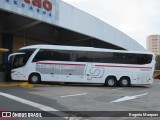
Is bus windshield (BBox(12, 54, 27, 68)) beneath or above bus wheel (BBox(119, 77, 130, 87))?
above

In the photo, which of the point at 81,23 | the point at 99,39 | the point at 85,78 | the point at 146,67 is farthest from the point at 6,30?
the point at 146,67

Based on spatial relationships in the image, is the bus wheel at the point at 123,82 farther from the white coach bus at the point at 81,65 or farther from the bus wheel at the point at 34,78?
the bus wheel at the point at 34,78

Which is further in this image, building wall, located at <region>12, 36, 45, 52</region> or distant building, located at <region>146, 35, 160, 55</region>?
distant building, located at <region>146, 35, 160, 55</region>

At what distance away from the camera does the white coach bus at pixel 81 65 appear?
21.9m

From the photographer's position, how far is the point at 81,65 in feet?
73.6

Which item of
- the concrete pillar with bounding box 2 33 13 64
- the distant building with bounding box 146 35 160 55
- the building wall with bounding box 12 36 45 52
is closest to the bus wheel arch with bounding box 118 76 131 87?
the concrete pillar with bounding box 2 33 13 64

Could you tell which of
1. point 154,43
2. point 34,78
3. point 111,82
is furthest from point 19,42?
point 154,43

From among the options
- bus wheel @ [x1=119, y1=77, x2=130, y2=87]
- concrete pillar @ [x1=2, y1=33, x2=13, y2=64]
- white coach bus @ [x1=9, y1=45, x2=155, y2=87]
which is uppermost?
Result: concrete pillar @ [x1=2, y1=33, x2=13, y2=64]

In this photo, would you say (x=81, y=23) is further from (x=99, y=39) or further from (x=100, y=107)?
(x=100, y=107)

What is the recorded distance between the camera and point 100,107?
10.9 meters

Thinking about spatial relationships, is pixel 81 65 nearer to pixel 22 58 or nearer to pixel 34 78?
pixel 34 78

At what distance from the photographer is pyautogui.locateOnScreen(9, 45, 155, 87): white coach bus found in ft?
71.9

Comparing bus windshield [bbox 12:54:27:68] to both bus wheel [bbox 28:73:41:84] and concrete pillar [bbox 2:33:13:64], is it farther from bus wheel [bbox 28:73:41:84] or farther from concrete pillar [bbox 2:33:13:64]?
concrete pillar [bbox 2:33:13:64]

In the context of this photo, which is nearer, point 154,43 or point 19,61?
point 19,61
